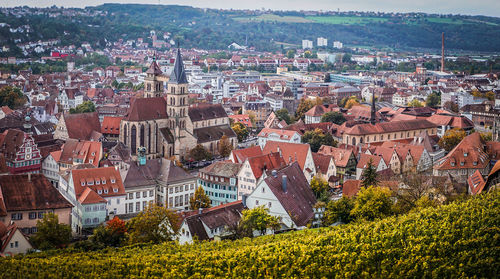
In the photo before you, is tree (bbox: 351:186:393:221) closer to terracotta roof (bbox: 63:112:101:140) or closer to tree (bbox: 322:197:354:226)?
tree (bbox: 322:197:354:226)

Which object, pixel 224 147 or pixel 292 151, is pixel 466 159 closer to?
pixel 292 151

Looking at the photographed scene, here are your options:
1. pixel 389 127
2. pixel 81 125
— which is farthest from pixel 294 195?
pixel 389 127

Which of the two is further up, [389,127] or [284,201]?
[284,201]

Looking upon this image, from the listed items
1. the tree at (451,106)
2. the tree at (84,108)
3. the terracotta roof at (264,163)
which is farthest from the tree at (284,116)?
the terracotta roof at (264,163)

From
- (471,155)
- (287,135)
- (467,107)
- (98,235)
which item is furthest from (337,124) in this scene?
(98,235)

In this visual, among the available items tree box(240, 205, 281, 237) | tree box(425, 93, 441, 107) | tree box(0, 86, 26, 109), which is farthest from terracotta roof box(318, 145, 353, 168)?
tree box(425, 93, 441, 107)

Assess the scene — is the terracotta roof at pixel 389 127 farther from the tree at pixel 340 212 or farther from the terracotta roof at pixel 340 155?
the tree at pixel 340 212
